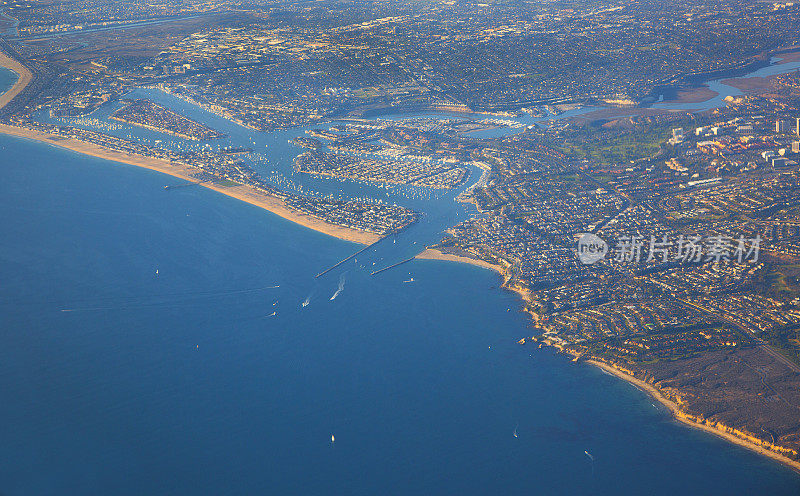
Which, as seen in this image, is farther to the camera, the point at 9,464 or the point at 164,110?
the point at 164,110

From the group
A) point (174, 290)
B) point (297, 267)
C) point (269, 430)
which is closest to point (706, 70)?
point (297, 267)

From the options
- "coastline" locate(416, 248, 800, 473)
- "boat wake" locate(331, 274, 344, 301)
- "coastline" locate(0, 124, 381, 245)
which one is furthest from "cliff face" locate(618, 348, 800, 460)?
"coastline" locate(0, 124, 381, 245)

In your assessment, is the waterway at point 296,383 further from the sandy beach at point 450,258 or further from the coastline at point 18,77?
the coastline at point 18,77

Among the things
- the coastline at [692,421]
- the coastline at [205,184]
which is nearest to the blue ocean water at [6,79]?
the coastline at [205,184]

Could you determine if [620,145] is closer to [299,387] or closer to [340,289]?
[340,289]

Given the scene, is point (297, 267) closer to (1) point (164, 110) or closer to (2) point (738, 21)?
(1) point (164, 110)

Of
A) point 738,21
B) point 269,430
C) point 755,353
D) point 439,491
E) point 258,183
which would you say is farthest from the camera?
point 738,21
